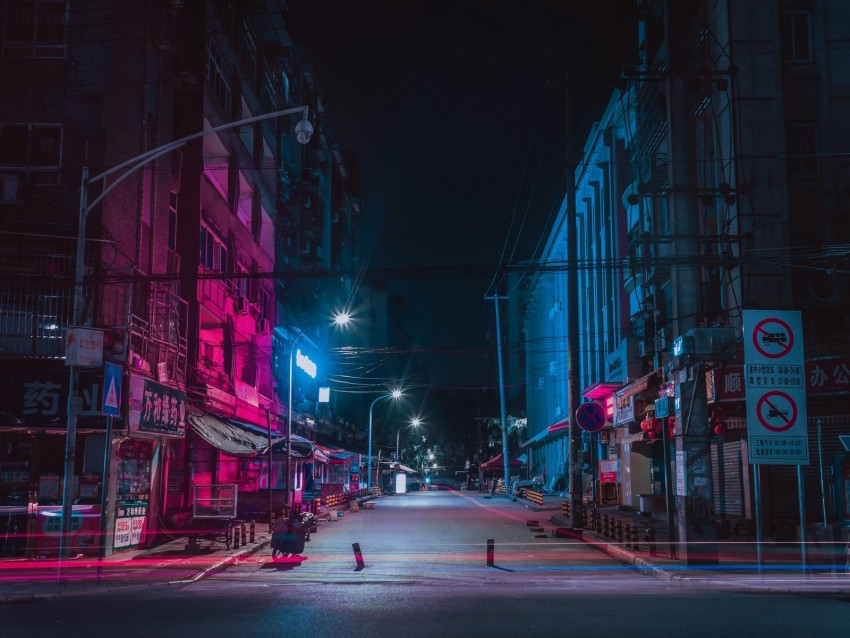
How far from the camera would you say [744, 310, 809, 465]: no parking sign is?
52.0 ft

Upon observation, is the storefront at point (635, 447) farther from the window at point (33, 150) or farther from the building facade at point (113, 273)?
the window at point (33, 150)

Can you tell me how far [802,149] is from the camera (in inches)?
1015

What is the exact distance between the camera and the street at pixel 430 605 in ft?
35.1

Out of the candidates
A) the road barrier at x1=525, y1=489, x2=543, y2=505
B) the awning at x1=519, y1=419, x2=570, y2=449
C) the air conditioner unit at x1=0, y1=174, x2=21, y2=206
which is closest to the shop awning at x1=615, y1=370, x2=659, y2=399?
the awning at x1=519, y1=419, x2=570, y2=449

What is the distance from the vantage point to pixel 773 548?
20359mm

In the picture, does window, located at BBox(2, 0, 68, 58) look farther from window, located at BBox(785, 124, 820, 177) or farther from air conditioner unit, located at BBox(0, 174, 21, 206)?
window, located at BBox(785, 124, 820, 177)

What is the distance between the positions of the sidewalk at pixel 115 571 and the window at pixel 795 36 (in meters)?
20.7

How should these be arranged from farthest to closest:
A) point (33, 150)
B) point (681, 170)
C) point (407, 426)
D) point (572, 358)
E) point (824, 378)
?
point (407, 426), point (572, 358), point (681, 170), point (33, 150), point (824, 378)

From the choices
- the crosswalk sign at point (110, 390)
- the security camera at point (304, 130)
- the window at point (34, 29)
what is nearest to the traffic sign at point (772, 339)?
the security camera at point (304, 130)

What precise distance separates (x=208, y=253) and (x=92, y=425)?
45.1 feet

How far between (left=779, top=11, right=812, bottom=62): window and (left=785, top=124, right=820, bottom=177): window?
2115 mm

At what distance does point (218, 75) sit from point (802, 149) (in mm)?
22067

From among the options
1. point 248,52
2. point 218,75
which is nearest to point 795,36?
point 218,75

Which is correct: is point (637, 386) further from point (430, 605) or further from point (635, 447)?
point (430, 605)
